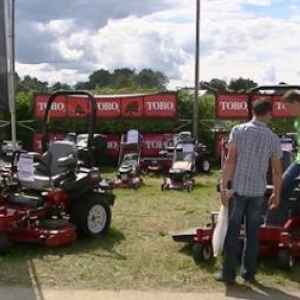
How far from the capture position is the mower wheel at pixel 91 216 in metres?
8.53

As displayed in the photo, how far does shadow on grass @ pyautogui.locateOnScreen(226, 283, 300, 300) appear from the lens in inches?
243

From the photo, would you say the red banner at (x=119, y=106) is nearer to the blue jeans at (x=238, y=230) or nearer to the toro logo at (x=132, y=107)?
the toro logo at (x=132, y=107)

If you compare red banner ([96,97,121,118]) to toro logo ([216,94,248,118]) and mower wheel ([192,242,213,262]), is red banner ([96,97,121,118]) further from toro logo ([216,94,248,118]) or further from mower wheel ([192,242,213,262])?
mower wheel ([192,242,213,262])

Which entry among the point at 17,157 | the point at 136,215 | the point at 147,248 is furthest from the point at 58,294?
the point at 136,215

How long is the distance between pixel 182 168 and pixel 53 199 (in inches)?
242

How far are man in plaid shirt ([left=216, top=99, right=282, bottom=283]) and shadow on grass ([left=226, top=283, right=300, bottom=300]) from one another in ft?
0.52

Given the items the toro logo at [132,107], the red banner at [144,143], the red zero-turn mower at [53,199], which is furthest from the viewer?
the toro logo at [132,107]

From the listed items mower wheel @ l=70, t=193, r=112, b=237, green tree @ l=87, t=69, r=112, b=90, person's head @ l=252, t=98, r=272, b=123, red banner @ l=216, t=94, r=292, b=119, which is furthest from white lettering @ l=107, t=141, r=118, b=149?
green tree @ l=87, t=69, r=112, b=90

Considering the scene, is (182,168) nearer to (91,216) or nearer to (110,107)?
(110,107)

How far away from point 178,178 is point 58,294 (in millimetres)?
Result: 7792

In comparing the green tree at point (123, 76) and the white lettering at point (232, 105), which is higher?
the green tree at point (123, 76)

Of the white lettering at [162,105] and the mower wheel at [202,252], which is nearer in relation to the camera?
the mower wheel at [202,252]

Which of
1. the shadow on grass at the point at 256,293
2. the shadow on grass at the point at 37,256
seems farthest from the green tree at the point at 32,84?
the shadow on grass at the point at 256,293

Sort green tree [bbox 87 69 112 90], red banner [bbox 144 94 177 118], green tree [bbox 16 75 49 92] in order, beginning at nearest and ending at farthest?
red banner [bbox 144 94 177 118] < green tree [bbox 16 75 49 92] < green tree [bbox 87 69 112 90]
